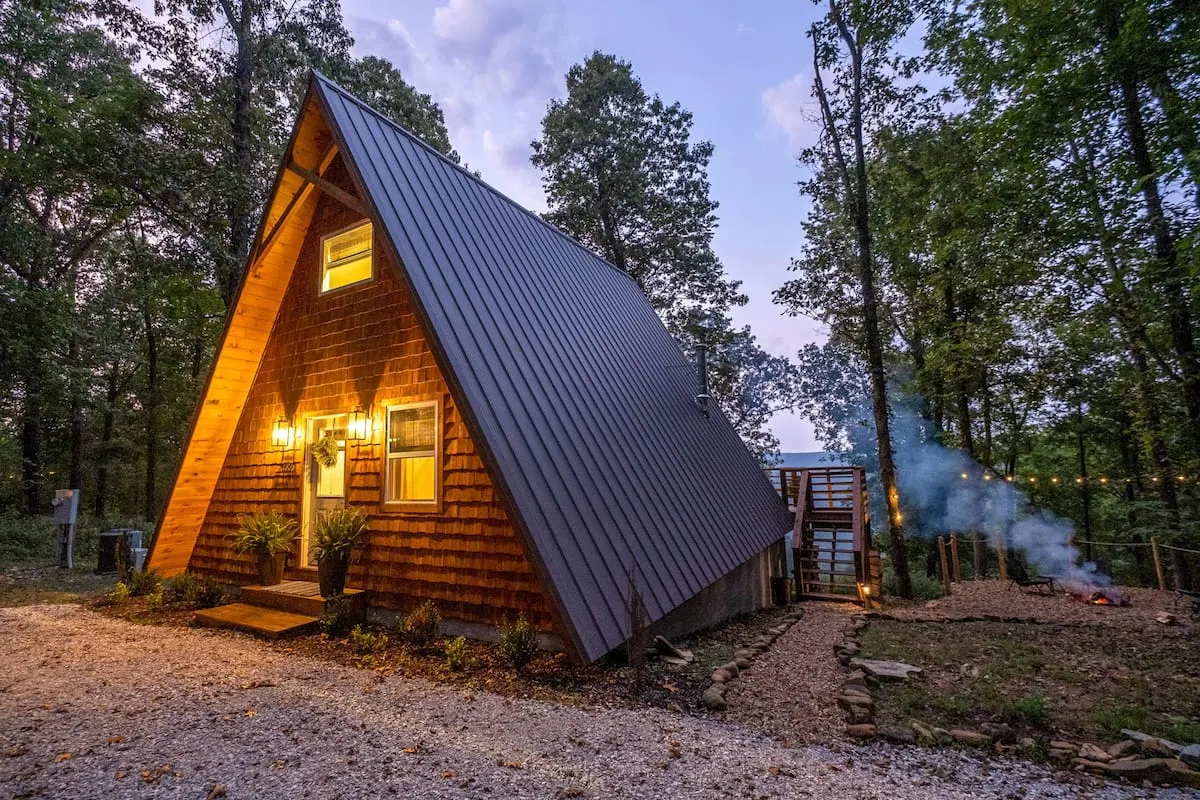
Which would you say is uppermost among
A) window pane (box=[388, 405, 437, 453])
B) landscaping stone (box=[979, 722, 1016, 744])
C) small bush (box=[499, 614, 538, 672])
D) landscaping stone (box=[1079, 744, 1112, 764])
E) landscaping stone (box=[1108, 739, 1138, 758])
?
window pane (box=[388, 405, 437, 453])

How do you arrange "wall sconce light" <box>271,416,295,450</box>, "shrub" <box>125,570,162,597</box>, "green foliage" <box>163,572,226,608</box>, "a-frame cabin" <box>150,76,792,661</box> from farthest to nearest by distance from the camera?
"shrub" <box>125,570,162,597</box>, "wall sconce light" <box>271,416,295,450</box>, "green foliage" <box>163,572,226,608</box>, "a-frame cabin" <box>150,76,792,661</box>

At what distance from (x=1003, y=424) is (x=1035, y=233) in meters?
9.72

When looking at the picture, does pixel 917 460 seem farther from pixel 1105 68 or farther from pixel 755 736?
pixel 755 736

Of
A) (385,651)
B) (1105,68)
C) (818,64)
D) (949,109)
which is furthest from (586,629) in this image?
(949,109)

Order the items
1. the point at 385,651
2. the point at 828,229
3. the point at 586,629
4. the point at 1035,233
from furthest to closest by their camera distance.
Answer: the point at 828,229
the point at 1035,233
the point at 385,651
the point at 586,629

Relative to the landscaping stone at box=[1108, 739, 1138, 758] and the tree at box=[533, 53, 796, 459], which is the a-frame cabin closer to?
the landscaping stone at box=[1108, 739, 1138, 758]

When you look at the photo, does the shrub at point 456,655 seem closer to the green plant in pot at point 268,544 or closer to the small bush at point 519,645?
the small bush at point 519,645

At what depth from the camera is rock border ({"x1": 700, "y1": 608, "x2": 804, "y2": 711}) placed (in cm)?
415

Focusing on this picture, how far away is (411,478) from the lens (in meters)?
6.27

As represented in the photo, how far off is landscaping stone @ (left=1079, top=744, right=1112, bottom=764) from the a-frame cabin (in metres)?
2.96

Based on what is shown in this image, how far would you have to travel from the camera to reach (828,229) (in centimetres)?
A: 1717

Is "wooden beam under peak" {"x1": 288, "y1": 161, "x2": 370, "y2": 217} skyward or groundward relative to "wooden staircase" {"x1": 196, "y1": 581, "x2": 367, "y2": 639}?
skyward

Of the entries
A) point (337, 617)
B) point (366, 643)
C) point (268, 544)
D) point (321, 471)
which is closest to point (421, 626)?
point (366, 643)

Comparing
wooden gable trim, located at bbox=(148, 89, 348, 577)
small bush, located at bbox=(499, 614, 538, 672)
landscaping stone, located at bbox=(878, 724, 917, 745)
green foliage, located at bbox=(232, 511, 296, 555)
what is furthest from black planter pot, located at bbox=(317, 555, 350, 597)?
landscaping stone, located at bbox=(878, 724, 917, 745)
